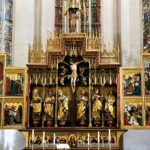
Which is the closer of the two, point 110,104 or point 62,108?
point 110,104

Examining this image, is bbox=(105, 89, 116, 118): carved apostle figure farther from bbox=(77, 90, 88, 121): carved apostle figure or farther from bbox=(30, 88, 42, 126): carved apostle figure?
bbox=(30, 88, 42, 126): carved apostle figure

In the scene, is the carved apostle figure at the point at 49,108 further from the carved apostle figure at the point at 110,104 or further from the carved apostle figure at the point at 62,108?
the carved apostle figure at the point at 110,104

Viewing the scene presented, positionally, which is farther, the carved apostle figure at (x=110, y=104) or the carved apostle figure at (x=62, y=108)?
the carved apostle figure at (x=62, y=108)

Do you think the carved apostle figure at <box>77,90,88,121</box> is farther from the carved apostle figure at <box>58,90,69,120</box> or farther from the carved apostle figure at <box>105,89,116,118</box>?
the carved apostle figure at <box>105,89,116,118</box>

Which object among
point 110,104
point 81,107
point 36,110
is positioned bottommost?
point 36,110

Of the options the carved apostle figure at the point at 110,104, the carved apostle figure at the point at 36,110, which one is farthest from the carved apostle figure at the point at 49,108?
the carved apostle figure at the point at 110,104

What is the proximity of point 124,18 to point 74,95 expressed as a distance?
5.29 meters

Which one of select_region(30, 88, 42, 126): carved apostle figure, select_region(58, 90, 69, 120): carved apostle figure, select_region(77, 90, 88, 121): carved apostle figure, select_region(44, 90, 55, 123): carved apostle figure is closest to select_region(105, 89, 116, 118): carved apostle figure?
select_region(77, 90, 88, 121): carved apostle figure

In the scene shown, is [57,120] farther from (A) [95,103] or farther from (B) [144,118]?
(B) [144,118]

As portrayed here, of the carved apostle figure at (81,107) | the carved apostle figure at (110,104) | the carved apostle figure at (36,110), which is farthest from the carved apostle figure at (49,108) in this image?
the carved apostle figure at (110,104)

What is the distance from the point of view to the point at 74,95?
1636 centimetres

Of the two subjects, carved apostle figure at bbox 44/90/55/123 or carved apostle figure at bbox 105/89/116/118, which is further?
carved apostle figure at bbox 44/90/55/123

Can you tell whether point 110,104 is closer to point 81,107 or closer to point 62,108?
point 81,107

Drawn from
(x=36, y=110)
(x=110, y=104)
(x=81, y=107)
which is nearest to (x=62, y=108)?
(x=81, y=107)
